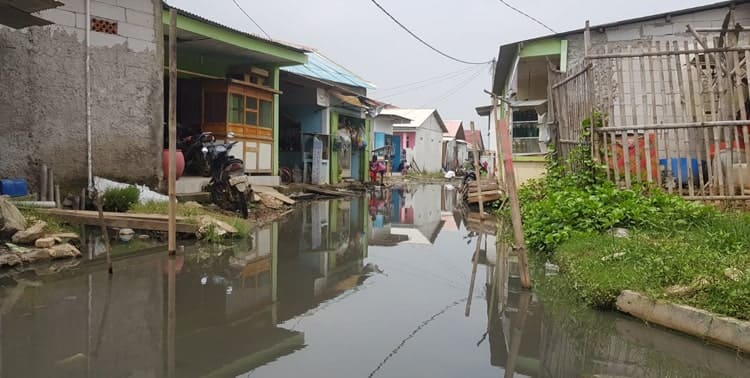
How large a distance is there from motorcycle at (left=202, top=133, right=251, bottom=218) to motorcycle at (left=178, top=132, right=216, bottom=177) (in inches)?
29.7

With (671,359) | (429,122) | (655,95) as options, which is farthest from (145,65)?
(429,122)

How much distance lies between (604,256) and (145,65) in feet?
27.6

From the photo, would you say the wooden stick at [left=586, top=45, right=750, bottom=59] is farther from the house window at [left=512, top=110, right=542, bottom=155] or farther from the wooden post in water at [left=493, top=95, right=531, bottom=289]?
the house window at [left=512, top=110, right=542, bottom=155]

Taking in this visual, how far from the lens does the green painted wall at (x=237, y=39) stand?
12.4 m

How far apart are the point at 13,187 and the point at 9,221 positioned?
210 cm

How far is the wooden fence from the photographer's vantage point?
798cm

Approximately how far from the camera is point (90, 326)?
4.45 meters

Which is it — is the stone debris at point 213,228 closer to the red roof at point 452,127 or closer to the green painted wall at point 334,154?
the green painted wall at point 334,154

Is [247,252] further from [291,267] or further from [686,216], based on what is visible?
[686,216]

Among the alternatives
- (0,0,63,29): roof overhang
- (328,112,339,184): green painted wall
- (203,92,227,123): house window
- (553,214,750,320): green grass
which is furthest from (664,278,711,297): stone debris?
(328,112,339,184): green painted wall

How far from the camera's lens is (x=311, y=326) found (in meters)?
4.70

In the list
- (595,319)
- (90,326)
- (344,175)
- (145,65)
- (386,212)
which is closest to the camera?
(90,326)

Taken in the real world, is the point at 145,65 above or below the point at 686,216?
above

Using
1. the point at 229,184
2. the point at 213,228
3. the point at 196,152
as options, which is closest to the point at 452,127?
the point at 196,152
